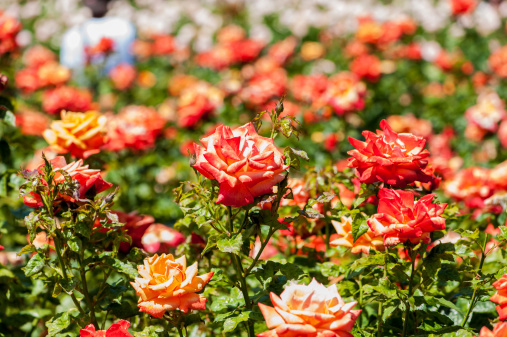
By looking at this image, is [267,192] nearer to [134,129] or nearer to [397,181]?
[397,181]

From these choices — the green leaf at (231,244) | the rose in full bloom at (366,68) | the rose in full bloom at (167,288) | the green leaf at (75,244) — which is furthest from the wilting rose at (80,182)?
the rose in full bloom at (366,68)

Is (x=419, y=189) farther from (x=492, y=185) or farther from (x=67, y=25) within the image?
(x=67, y=25)

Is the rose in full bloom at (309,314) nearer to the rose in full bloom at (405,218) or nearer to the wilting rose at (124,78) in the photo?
the rose in full bloom at (405,218)

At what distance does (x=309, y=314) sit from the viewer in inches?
45.4

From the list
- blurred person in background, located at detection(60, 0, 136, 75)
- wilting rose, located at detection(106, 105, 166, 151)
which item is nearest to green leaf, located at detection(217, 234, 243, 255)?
wilting rose, located at detection(106, 105, 166, 151)

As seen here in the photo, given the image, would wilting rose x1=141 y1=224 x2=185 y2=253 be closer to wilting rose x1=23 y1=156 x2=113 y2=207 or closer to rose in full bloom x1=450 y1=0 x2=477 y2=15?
wilting rose x1=23 y1=156 x2=113 y2=207

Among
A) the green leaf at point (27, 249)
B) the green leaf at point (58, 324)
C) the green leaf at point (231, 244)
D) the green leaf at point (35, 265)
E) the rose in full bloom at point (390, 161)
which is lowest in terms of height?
the green leaf at point (58, 324)

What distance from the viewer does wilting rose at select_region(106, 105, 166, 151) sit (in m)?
3.20

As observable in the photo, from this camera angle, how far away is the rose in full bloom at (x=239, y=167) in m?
1.32

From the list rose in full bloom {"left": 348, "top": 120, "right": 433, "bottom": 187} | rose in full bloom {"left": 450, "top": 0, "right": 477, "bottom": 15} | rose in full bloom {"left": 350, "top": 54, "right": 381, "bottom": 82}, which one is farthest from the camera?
rose in full bloom {"left": 450, "top": 0, "right": 477, "bottom": 15}

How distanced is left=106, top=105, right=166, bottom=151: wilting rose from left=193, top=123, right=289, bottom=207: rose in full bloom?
71.1 inches

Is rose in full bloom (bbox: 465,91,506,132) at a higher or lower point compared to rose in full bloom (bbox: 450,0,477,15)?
lower

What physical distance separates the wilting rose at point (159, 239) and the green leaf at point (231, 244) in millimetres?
648

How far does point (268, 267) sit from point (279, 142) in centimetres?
221
